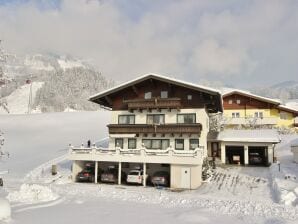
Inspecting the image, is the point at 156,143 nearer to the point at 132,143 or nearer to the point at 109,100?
the point at 132,143

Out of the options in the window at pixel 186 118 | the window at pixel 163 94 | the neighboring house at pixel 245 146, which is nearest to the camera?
the window at pixel 186 118

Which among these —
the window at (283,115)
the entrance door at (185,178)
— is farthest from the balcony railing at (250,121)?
the entrance door at (185,178)

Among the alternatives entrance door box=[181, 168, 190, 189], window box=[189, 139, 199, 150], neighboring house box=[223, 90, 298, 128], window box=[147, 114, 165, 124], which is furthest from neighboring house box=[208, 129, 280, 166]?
entrance door box=[181, 168, 190, 189]

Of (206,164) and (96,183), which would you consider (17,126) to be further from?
(206,164)

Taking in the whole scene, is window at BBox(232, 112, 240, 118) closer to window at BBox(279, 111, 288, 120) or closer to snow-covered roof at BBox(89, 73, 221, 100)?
window at BBox(279, 111, 288, 120)

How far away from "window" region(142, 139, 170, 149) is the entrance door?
589 cm

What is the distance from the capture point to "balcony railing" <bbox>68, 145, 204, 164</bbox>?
2973 centimetres

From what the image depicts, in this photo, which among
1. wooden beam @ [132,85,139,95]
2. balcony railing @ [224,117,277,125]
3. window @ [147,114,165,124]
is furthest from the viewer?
balcony railing @ [224,117,277,125]

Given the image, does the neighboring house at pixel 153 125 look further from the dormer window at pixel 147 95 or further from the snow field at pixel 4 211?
the snow field at pixel 4 211

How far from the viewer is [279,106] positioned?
55.5 meters

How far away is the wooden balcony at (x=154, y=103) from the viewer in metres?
35.0

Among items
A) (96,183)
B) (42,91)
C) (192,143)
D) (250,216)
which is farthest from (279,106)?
(42,91)

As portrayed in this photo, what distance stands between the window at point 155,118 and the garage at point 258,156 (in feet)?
42.6

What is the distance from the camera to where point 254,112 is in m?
55.7
